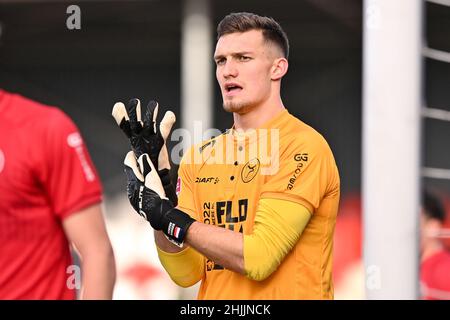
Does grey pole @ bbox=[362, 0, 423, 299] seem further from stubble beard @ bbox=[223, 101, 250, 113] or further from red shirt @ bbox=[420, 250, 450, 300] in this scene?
red shirt @ bbox=[420, 250, 450, 300]

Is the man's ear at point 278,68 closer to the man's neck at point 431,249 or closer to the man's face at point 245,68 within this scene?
the man's face at point 245,68

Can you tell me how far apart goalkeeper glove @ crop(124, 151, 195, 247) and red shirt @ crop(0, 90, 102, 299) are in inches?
14.5

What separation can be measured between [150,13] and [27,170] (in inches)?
241

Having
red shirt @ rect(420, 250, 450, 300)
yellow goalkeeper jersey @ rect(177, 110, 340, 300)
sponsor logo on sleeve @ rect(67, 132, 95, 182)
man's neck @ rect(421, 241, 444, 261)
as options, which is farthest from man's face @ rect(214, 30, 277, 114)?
man's neck @ rect(421, 241, 444, 261)

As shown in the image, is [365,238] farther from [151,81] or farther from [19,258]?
[151,81]

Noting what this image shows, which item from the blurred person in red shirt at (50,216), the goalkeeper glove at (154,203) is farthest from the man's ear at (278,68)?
the blurred person in red shirt at (50,216)

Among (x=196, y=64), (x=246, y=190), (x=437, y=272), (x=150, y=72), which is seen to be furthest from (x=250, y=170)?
A: (x=150, y=72)

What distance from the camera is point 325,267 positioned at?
2854 mm

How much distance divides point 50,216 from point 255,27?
3.70 ft

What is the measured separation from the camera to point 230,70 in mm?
3025

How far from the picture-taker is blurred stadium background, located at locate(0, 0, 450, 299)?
782cm

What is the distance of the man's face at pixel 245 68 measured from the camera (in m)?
3.01
